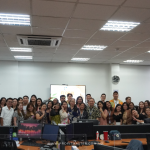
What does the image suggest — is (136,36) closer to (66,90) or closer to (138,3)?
(138,3)

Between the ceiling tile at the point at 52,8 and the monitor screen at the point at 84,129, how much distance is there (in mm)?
2169

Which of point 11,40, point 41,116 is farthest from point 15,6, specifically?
point 41,116

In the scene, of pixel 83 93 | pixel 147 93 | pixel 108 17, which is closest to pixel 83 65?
pixel 83 93

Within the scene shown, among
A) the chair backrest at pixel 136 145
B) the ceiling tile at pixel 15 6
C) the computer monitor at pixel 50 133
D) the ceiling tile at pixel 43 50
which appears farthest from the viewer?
the ceiling tile at pixel 43 50

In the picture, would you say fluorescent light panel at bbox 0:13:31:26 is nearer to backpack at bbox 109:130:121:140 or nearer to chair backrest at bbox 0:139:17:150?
chair backrest at bbox 0:139:17:150

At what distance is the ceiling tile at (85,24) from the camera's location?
373 centimetres

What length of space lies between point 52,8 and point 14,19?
952 millimetres

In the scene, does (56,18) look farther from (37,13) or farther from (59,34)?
(59,34)

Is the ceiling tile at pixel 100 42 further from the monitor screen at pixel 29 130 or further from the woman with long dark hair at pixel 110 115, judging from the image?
the monitor screen at pixel 29 130

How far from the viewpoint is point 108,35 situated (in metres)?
4.61

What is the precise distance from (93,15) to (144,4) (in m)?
0.91

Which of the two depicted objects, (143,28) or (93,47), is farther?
(93,47)

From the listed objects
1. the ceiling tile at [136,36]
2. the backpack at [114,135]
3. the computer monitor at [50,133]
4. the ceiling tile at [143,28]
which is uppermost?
the ceiling tile at [143,28]

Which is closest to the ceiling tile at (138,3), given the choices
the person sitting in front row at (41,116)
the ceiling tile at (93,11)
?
the ceiling tile at (93,11)
